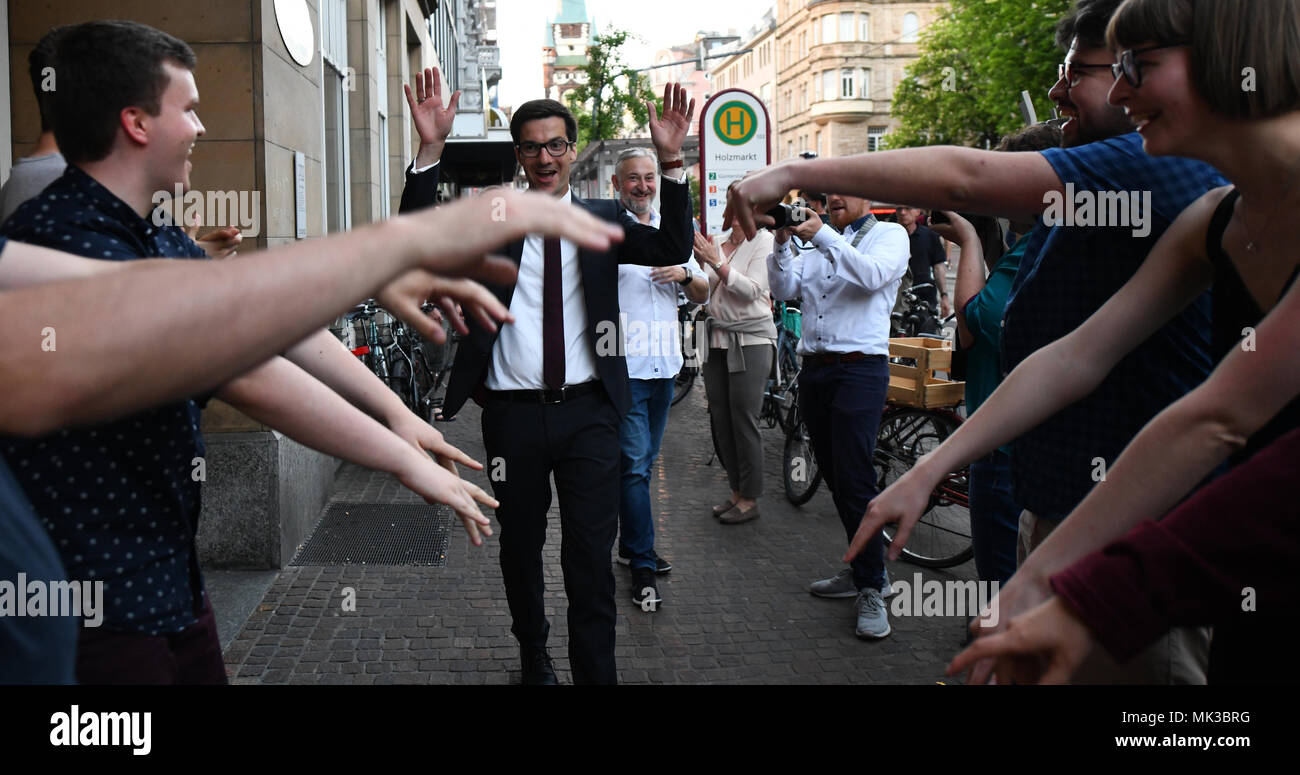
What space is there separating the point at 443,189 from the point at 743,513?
1905cm

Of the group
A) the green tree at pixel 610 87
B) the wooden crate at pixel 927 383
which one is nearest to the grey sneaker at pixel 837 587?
the wooden crate at pixel 927 383

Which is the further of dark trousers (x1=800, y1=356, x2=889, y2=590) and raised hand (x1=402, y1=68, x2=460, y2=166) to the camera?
dark trousers (x1=800, y1=356, x2=889, y2=590)

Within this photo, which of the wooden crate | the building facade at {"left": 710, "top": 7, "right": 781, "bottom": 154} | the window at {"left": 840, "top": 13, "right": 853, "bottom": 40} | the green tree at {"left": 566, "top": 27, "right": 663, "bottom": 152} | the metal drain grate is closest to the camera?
the metal drain grate

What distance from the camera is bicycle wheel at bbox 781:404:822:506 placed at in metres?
7.63

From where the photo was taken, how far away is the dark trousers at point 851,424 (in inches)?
213

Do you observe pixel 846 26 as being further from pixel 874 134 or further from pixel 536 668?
pixel 536 668

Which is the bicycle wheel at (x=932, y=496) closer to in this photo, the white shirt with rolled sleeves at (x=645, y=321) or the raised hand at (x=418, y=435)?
the white shirt with rolled sleeves at (x=645, y=321)

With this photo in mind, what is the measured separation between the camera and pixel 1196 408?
5.01ft

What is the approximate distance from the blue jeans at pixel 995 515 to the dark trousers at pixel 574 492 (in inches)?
55.0

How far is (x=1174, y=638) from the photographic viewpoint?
1994 mm

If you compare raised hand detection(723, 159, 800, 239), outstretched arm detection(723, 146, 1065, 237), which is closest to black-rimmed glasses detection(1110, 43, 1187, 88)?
outstretched arm detection(723, 146, 1065, 237)

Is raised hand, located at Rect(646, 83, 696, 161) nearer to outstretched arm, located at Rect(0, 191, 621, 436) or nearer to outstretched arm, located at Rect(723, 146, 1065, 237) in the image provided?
outstretched arm, located at Rect(723, 146, 1065, 237)

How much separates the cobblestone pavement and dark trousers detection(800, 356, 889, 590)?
49 cm
